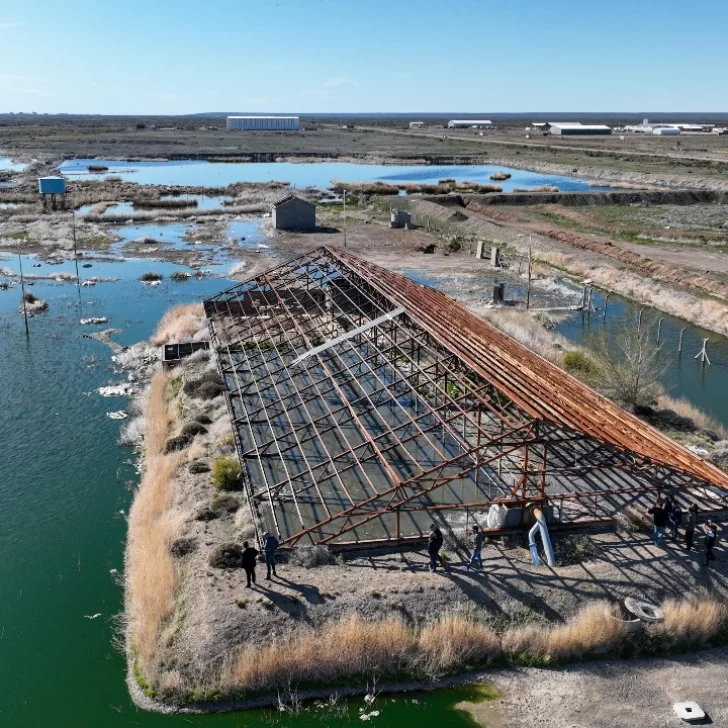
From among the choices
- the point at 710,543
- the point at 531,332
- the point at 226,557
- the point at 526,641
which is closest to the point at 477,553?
the point at 526,641

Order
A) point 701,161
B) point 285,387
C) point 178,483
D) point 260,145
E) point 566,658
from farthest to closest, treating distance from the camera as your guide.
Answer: point 260,145 → point 701,161 → point 285,387 → point 178,483 → point 566,658

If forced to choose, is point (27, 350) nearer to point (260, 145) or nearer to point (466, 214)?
point (466, 214)

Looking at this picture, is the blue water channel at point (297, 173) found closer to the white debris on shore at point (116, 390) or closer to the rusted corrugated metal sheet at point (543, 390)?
the white debris on shore at point (116, 390)

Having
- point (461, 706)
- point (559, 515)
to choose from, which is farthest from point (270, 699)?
point (559, 515)

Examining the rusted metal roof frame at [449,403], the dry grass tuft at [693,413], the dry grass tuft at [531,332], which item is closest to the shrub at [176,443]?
the rusted metal roof frame at [449,403]

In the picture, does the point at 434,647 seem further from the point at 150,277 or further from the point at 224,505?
the point at 150,277

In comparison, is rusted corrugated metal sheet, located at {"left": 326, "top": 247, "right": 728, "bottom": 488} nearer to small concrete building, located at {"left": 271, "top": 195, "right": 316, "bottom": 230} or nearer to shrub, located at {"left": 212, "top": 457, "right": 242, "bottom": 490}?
shrub, located at {"left": 212, "top": 457, "right": 242, "bottom": 490}
